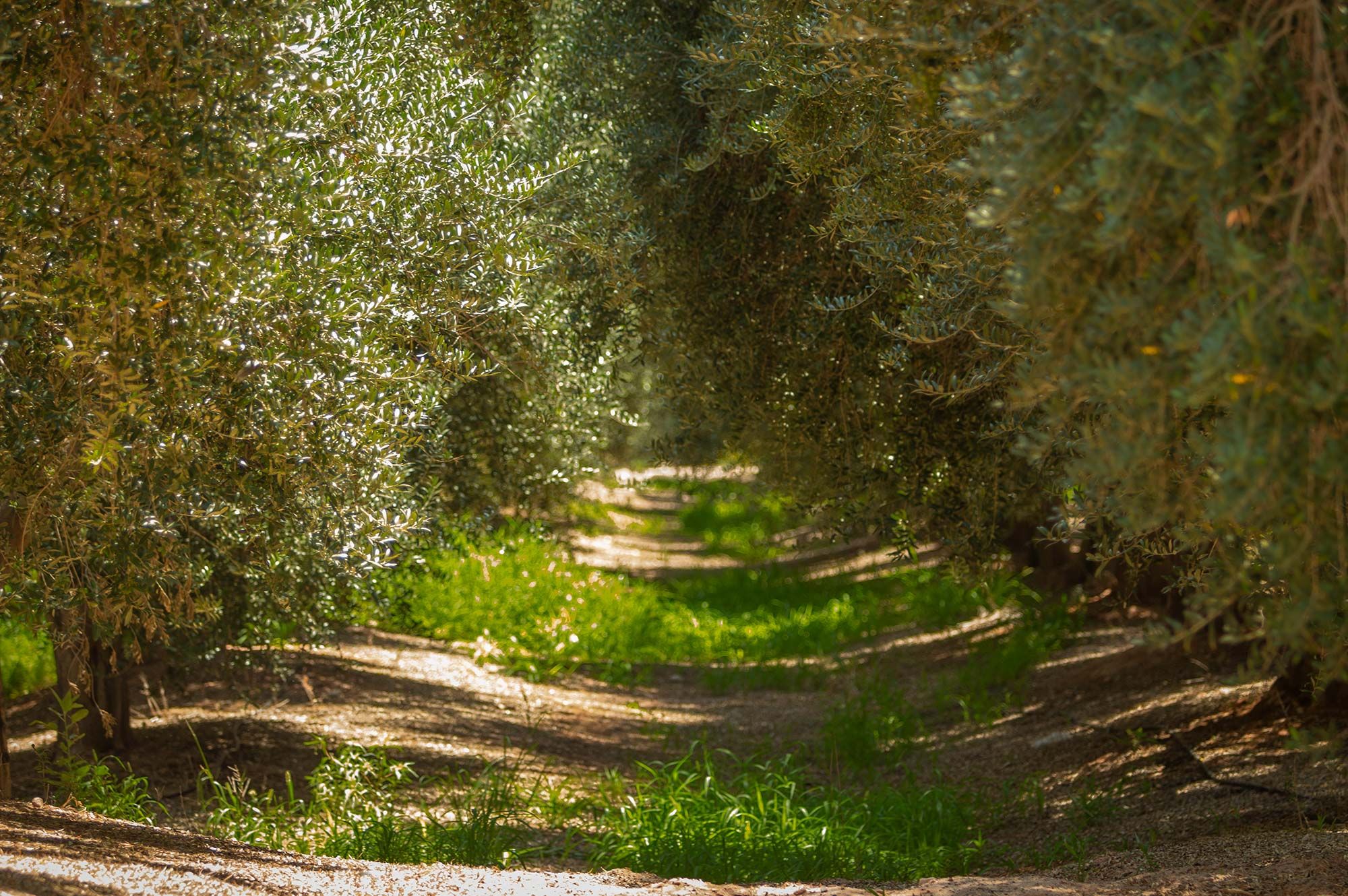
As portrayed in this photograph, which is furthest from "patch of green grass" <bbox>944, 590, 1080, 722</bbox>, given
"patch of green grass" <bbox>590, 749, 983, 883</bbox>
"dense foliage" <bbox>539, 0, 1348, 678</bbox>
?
"dense foliage" <bbox>539, 0, 1348, 678</bbox>

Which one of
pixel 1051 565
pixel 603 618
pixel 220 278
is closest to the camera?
pixel 220 278

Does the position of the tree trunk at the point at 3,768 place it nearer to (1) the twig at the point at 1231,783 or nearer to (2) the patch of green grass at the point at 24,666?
(2) the patch of green grass at the point at 24,666

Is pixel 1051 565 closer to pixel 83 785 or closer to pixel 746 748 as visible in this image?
pixel 746 748

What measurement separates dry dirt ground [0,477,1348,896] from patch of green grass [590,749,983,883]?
1.36ft

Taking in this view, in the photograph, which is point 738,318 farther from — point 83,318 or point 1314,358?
point 1314,358

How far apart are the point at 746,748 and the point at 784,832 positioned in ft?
10.6

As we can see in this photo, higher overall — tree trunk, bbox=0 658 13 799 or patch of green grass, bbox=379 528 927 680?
tree trunk, bbox=0 658 13 799

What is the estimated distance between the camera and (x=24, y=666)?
34.2 feet

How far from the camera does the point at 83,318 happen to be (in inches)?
150

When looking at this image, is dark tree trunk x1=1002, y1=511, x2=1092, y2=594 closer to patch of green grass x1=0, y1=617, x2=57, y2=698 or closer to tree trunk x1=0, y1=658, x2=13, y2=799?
patch of green grass x1=0, y1=617, x2=57, y2=698

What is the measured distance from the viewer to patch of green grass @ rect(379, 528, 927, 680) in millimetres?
12938

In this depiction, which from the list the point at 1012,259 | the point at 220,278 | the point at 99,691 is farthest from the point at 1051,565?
the point at 220,278

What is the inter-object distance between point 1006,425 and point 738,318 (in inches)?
83.6

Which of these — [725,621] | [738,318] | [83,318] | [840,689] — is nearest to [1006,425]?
[738,318]
